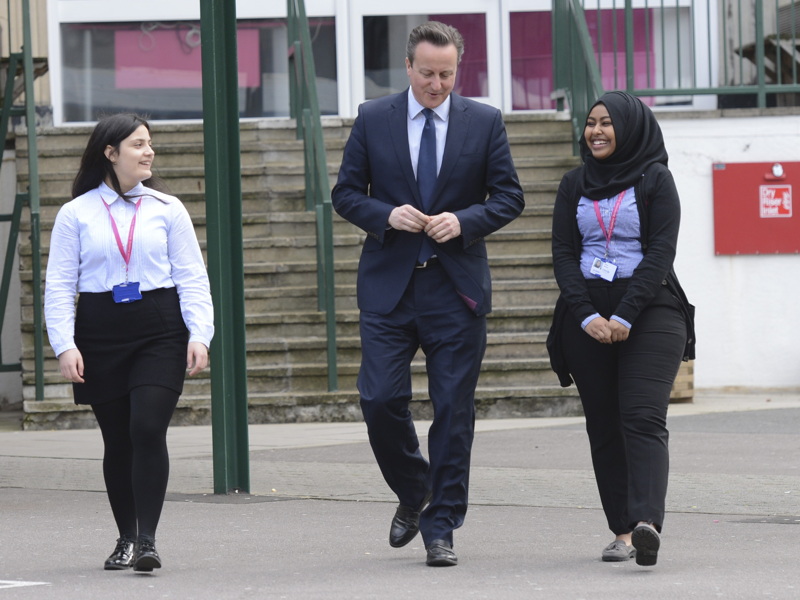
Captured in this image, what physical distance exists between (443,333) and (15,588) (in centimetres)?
168

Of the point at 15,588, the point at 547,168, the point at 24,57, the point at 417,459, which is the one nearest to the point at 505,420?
the point at 547,168

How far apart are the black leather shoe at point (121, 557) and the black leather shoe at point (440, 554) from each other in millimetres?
1032

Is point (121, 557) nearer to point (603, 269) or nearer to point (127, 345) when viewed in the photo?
point (127, 345)

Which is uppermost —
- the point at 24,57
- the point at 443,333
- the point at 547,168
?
the point at 24,57

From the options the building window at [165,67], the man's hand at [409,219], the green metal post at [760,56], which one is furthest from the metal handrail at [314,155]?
the man's hand at [409,219]

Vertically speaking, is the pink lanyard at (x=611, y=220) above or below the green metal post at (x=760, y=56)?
below

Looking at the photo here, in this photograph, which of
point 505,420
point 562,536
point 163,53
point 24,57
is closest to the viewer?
point 562,536

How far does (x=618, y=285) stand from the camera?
19.0 ft

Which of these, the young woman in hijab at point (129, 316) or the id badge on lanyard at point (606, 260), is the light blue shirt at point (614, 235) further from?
the young woman in hijab at point (129, 316)

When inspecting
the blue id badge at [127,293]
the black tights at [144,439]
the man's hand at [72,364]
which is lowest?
the black tights at [144,439]

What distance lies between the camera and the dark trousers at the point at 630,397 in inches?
220

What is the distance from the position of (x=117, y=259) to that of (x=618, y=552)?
2.02 metres

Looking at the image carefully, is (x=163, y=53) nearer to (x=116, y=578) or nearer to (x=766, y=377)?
(x=766, y=377)

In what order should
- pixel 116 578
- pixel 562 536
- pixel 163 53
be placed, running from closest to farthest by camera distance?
pixel 116 578
pixel 562 536
pixel 163 53
